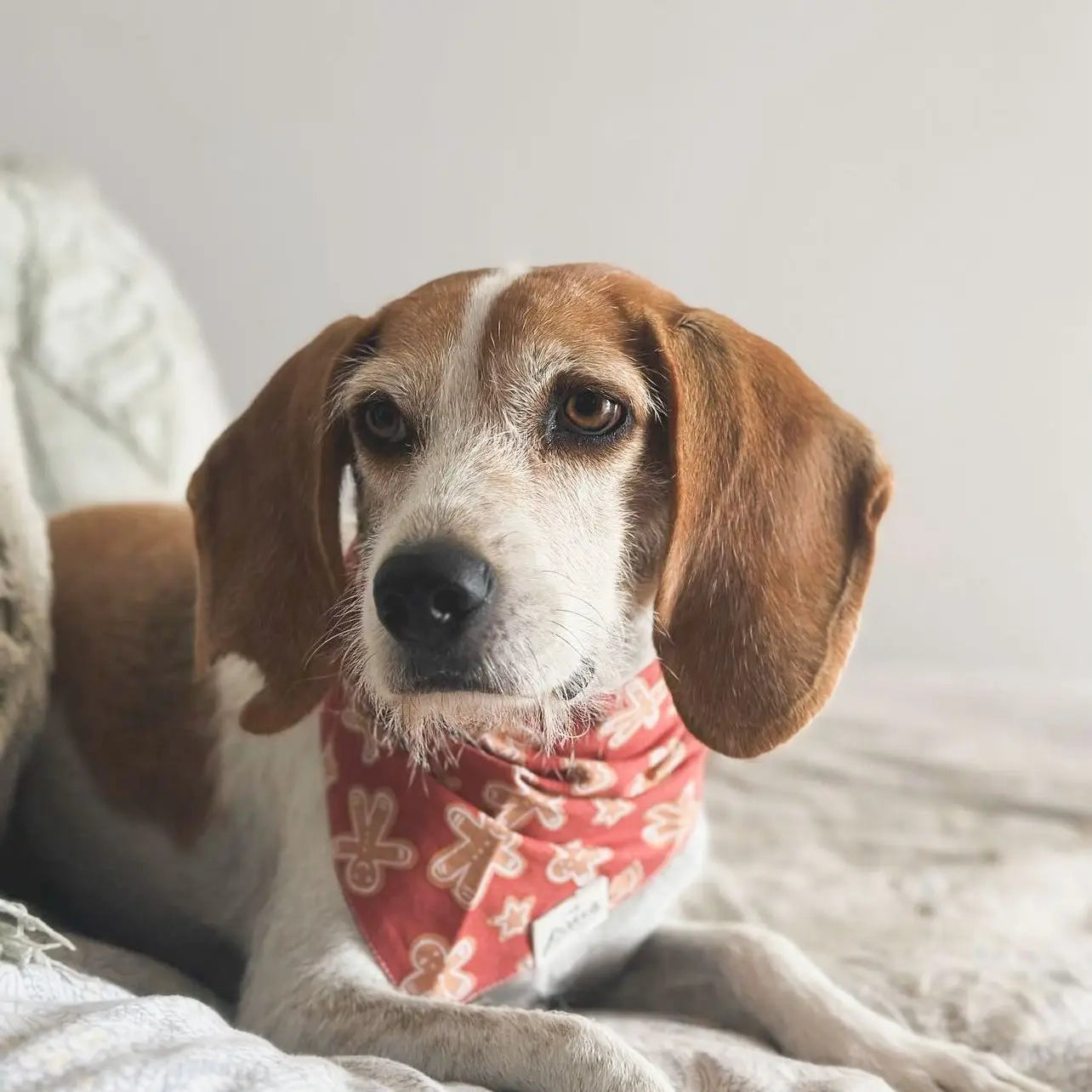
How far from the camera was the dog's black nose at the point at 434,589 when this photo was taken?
1.03 metres

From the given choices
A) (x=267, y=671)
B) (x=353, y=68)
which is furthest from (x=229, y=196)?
(x=267, y=671)

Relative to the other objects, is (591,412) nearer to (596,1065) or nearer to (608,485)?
(608,485)

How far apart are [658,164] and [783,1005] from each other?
6.01 ft

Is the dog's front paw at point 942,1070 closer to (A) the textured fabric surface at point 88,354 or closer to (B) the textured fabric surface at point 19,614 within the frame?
(B) the textured fabric surface at point 19,614

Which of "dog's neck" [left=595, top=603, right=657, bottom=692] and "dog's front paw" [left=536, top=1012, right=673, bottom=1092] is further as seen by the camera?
"dog's neck" [left=595, top=603, right=657, bottom=692]

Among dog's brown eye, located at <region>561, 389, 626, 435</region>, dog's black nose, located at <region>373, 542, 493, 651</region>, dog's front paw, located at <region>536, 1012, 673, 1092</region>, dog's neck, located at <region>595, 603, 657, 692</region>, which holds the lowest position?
dog's front paw, located at <region>536, 1012, 673, 1092</region>

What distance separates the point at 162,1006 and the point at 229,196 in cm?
206

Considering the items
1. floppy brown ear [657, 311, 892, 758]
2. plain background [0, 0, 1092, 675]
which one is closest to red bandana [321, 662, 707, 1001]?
floppy brown ear [657, 311, 892, 758]

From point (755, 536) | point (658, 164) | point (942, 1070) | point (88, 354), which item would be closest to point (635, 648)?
point (755, 536)

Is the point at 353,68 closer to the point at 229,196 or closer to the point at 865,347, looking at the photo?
the point at 229,196

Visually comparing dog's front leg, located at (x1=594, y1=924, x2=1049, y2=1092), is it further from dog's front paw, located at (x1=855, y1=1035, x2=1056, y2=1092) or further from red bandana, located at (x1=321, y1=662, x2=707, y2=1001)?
red bandana, located at (x1=321, y1=662, x2=707, y2=1001)

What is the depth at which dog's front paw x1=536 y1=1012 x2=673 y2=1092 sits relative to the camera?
1.00m

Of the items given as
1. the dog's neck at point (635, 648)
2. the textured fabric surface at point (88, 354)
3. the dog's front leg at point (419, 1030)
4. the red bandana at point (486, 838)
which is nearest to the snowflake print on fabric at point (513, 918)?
the red bandana at point (486, 838)

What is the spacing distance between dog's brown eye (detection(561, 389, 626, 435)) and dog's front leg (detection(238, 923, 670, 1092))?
0.55m
